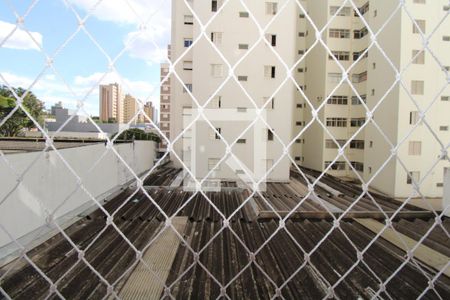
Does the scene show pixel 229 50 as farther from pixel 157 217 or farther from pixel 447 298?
pixel 447 298

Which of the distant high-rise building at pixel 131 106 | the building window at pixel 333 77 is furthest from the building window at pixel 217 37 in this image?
the building window at pixel 333 77

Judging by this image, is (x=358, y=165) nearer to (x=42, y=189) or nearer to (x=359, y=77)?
(x=359, y=77)

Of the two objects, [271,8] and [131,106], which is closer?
[131,106]

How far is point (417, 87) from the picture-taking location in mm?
7000

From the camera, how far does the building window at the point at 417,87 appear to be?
22.9 ft

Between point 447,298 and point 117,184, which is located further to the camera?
point 117,184

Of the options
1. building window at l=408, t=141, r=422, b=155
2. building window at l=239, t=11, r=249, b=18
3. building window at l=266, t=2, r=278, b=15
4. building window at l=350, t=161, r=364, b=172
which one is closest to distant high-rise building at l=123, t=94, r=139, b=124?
building window at l=239, t=11, r=249, b=18

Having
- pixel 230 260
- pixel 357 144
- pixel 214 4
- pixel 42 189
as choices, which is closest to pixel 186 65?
pixel 214 4

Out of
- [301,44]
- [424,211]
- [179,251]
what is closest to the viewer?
[179,251]

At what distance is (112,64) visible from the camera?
731mm

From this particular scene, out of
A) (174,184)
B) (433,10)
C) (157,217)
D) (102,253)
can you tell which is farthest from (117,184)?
(433,10)

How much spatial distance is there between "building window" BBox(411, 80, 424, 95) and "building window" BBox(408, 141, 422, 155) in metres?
1.32

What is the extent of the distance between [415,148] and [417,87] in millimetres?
1619

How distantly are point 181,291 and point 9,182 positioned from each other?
1871 millimetres
